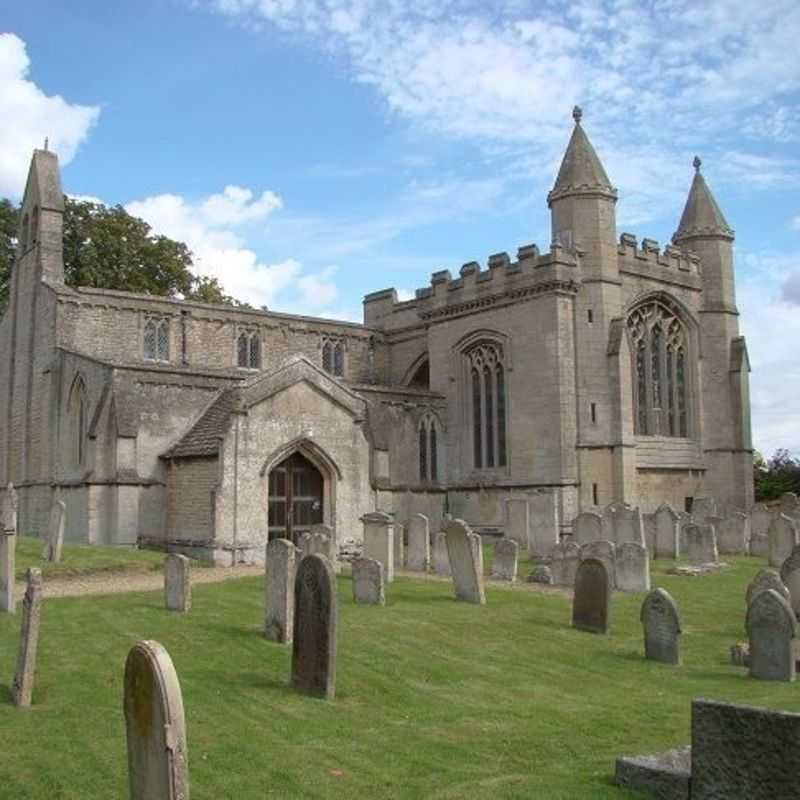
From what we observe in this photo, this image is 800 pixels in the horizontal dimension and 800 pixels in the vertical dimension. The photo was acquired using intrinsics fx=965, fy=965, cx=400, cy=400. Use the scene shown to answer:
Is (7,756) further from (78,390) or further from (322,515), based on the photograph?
(78,390)

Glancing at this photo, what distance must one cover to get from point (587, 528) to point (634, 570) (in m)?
4.52

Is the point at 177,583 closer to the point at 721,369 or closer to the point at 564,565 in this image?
the point at 564,565

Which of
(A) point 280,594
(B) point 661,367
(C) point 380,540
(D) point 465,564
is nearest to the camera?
(A) point 280,594

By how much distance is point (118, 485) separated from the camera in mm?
23078

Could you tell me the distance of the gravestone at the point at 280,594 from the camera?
Result: 11508mm

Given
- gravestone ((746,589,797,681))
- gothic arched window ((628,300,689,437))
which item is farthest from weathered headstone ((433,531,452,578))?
gothic arched window ((628,300,689,437))

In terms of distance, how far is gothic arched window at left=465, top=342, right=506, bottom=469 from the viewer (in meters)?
31.1

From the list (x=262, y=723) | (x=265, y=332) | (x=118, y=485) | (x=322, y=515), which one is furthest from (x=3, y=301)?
(x=262, y=723)

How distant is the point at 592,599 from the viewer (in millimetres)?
13391

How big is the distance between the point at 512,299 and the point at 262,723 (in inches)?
→ 942

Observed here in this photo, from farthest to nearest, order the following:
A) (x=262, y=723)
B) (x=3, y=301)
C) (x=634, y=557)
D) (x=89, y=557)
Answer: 1. (x=3, y=301)
2. (x=89, y=557)
3. (x=634, y=557)
4. (x=262, y=723)

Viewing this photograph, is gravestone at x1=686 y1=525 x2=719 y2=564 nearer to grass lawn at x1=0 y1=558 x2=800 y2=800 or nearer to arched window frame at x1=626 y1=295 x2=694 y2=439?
grass lawn at x1=0 y1=558 x2=800 y2=800

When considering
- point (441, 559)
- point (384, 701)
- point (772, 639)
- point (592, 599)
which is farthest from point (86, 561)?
point (772, 639)

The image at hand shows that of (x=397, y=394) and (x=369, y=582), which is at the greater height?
(x=397, y=394)
